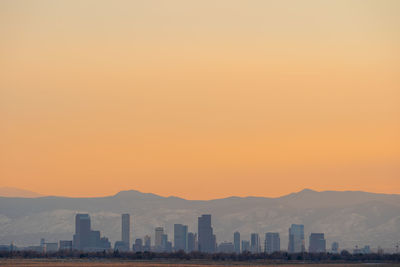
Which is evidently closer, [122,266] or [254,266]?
[122,266]

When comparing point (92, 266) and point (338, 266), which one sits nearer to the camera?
point (92, 266)

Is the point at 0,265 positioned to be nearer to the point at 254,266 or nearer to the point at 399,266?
the point at 254,266

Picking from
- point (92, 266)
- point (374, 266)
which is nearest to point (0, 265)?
point (92, 266)

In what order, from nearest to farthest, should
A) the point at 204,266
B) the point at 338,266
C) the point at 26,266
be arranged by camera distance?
the point at 26,266 < the point at 204,266 < the point at 338,266

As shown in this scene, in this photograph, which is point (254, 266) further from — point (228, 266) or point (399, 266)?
point (399, 266)

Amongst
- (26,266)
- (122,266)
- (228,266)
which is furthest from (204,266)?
(26,266)

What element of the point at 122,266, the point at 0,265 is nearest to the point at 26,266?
the point at 0,265

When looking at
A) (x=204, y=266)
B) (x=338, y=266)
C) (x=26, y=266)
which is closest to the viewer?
(x=26, y=266)

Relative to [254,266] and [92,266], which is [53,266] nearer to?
[92,266]
